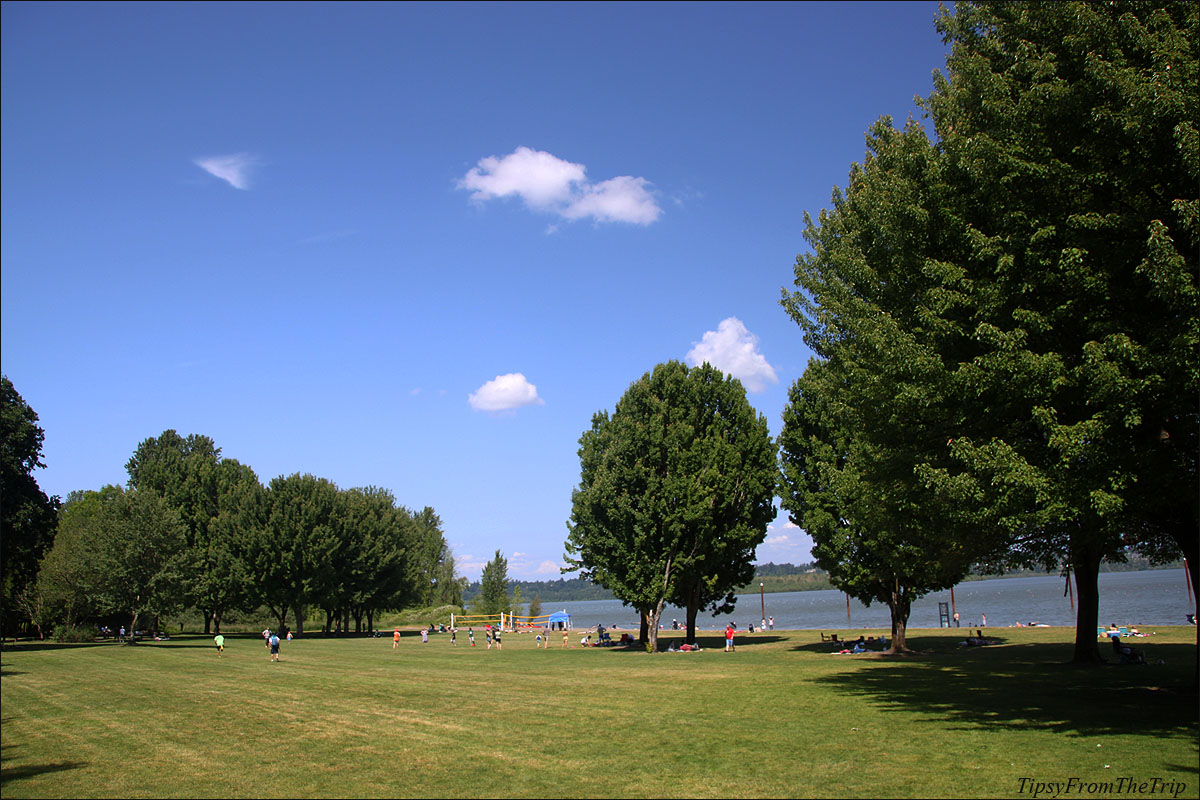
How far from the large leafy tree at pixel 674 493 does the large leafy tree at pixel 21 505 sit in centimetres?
3340

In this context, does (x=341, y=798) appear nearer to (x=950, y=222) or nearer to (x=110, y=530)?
(x=950, y=222)

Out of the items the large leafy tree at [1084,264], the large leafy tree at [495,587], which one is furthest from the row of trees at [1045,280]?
the large leafy tree at [495,587]

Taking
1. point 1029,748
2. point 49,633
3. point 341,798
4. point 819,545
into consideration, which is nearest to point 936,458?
point 1029,748

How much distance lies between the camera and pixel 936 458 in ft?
54.5

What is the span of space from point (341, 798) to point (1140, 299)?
15.0 metres

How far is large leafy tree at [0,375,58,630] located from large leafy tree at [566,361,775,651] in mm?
33401

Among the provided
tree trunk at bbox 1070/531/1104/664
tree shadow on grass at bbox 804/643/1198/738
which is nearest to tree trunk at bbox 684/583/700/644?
tree shadow on grass at bbox 804/643/1198/738

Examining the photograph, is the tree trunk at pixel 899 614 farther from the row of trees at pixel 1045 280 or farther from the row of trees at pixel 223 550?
the row of trees at pixel 223 550

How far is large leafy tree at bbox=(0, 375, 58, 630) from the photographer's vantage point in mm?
46156

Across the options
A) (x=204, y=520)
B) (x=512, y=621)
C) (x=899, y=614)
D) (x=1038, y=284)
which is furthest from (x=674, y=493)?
(x=204, y=520)

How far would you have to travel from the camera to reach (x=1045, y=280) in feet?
43.5

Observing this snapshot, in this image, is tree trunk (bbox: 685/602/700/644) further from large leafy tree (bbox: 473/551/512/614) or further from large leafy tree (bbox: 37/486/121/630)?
large leafy tree (bbox: 473/551/512/614)

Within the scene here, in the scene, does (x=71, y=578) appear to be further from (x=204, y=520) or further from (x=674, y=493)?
(x=674, y=493)

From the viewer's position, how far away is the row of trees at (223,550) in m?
52.7
